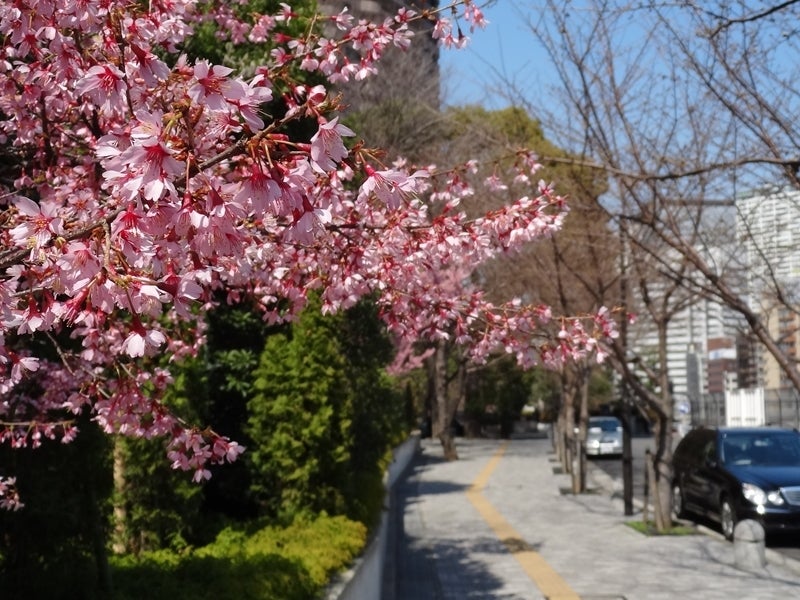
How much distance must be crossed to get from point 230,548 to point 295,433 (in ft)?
6.20

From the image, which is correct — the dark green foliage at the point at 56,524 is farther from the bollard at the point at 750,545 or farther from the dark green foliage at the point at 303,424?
the bollard at the point at 750,545

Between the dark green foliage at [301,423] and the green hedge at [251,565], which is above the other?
the dark green foliage at [301,423]

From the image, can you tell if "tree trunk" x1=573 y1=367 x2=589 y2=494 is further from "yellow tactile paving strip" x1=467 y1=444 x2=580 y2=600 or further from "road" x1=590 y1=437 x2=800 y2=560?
"yellow tactile paving strip" x1=467 y1=444 x2=580 y2=600

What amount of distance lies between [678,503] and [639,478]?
1036 centimetres

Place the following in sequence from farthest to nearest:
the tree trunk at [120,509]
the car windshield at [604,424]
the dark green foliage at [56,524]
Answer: the car windshield at [604,424], the tree trunk at [120,509], the dark green foliage at [56,524]

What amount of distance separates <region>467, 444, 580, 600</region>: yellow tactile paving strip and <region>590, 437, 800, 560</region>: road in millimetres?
2711

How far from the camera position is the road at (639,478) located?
46.8 ft

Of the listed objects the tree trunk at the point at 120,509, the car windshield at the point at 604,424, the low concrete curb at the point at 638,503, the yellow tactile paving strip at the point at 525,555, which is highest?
the car windshield at the point at 604,424

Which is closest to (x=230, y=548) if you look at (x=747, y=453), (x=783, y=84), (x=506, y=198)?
(x=783, y=84)

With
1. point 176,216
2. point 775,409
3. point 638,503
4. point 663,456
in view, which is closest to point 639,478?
point 638,503

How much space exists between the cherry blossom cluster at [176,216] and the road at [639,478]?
357 inches

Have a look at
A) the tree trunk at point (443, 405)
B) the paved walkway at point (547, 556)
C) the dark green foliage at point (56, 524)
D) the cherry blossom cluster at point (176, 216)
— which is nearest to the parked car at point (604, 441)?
the tree trunk at point (443, 405)

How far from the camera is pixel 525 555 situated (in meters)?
13.9

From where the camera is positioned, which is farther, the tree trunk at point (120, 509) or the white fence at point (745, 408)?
the white fence at point (745, 408)
